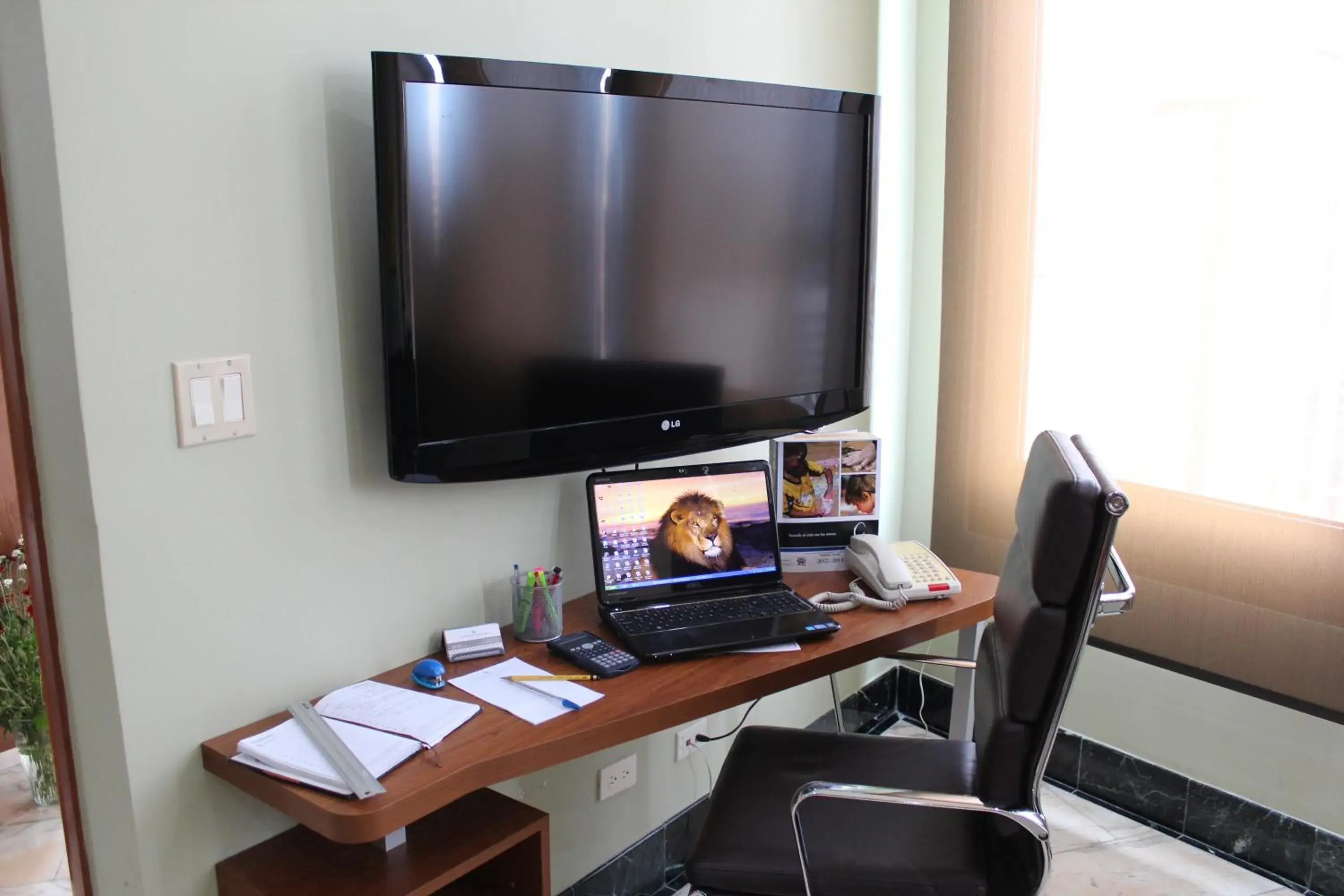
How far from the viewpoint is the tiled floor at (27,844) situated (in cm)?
234

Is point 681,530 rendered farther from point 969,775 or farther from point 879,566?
point 969,775

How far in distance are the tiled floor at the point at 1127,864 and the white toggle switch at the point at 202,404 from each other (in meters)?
1.45

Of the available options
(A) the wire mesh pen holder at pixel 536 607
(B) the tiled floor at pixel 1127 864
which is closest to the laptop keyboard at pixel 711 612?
(A) the wire mesh pen holder at pixel 536 607

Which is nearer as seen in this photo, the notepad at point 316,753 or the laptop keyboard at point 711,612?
the notepad at point 316,753

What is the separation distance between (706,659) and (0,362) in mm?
1187

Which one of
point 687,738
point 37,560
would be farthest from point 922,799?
point 37,560

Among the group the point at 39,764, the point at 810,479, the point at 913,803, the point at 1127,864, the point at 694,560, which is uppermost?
the point at 810,479

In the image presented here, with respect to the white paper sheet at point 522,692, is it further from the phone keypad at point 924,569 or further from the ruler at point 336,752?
the phone keypad at point 924,569

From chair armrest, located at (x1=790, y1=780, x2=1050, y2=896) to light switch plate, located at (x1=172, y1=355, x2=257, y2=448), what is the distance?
0.97 m

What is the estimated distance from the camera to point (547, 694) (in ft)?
5.67

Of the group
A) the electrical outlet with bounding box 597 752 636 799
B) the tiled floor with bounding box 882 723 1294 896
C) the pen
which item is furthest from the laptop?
the tiled floor with bounding box 882 723 1294 896

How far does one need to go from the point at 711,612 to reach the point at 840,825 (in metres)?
0.45

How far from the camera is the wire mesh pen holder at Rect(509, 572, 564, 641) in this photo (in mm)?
1924

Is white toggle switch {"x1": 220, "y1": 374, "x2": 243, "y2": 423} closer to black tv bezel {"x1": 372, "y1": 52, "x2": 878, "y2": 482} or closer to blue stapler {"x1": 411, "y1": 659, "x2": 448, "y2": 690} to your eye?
black tv bezel {"x1": 372, "y1": 52, "x2": 878, "y2": 482}
